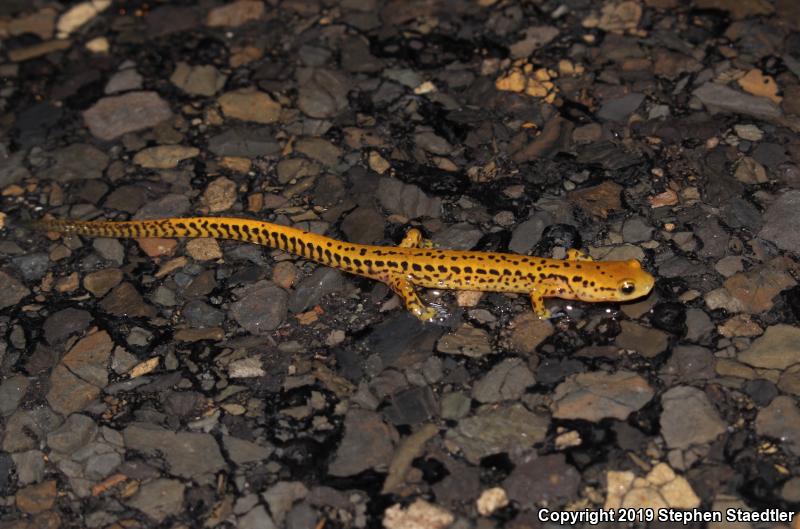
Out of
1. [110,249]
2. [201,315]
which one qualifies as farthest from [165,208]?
[201,315]

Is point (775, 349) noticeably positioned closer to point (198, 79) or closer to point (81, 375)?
point (81, 375)

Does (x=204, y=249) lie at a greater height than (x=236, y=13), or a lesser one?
lesser

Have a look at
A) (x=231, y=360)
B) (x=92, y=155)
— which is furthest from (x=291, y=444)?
(x=92, y=155)

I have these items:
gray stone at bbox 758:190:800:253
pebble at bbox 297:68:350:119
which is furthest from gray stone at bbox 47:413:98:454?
gray stone at bbox 758:190:800:253

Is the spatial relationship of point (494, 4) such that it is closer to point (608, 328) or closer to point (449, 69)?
point (449, 69)

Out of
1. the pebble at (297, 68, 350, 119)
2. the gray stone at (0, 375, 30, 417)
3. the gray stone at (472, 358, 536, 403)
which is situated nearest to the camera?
the gray stone at (472, 358, 536, 403)

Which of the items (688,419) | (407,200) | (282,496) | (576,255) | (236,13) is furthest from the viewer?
(236,13)

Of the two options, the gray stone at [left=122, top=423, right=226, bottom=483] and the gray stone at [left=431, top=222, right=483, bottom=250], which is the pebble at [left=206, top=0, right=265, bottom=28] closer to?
the gray stone at [left=431, top=222, right=483, bottom=250]
